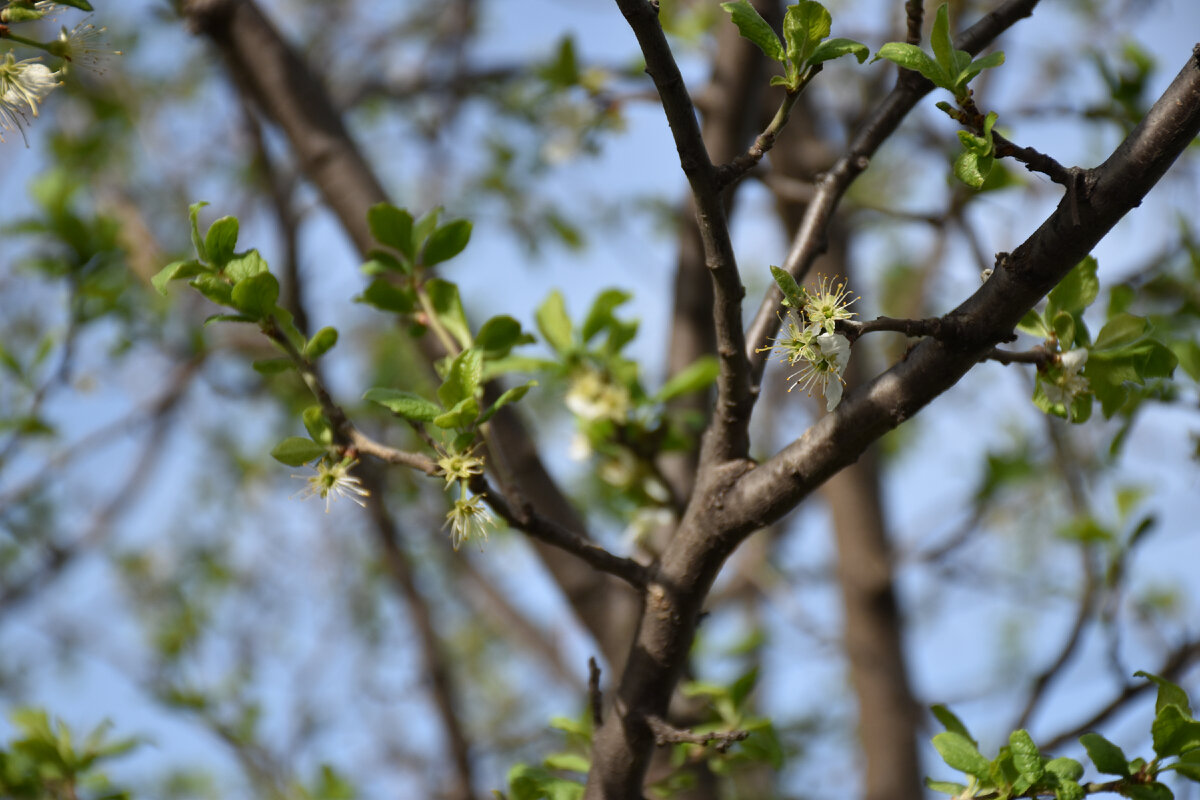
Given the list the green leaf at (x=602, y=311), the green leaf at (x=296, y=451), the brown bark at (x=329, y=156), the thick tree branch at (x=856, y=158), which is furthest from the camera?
the brown bark at (x=329, y=156)

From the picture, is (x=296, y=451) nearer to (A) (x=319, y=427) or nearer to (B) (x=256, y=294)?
(A) (x=319, y=427)

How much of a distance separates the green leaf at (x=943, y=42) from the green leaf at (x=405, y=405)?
52 cm

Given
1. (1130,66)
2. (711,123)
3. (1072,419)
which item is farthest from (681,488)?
(1130,66)

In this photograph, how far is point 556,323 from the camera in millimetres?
1303

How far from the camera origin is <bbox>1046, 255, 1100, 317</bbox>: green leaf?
0.88 m

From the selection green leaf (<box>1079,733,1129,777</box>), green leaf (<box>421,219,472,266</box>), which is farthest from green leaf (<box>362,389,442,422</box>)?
green leaf (<box>1079,733,1129,777</box>)

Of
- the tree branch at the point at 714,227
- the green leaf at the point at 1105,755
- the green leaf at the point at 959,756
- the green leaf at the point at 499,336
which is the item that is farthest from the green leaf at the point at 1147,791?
the green leaf at the point at 499,336

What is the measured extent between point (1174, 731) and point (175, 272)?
0.97 metres

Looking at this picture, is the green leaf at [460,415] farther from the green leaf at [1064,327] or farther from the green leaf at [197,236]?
the green leaf at [1064,327]

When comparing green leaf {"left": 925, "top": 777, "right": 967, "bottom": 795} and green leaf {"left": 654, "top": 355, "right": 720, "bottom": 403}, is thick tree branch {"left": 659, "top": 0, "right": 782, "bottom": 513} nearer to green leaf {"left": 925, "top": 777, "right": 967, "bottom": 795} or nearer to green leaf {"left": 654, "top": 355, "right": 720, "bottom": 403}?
green leaf {"left": 654, "top": 355, "right": 720, "bottom": 403}

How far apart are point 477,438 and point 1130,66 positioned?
1.13 metres

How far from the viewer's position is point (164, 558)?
11.5 ft

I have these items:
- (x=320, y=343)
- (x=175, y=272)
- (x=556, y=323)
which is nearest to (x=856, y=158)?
(x=556, y=323)

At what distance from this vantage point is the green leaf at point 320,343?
2.92ft
